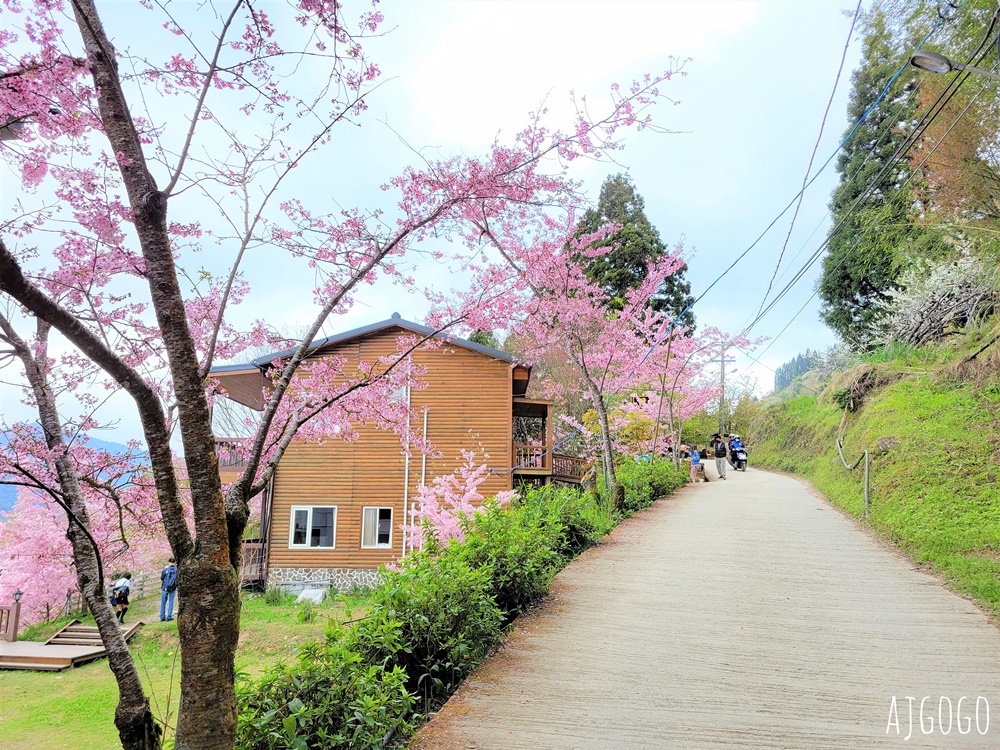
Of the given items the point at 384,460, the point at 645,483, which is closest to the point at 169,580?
the point at 384,460

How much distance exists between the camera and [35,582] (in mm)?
16969

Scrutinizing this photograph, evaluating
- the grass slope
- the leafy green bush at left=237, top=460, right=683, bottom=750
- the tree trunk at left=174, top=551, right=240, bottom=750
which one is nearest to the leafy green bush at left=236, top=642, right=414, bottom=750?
the leafy green bush at left=237, top=460, right=683, bottom=750

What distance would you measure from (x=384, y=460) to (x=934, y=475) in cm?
1308

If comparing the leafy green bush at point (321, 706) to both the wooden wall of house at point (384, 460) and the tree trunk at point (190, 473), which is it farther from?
the wooden wall of house at point (384, 460)

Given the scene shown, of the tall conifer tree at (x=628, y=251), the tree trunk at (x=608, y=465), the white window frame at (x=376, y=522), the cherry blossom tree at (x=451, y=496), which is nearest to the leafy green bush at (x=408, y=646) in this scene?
the tree trunk at (x=608, y=465)

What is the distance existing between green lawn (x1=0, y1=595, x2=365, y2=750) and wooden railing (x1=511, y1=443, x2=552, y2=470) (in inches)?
241

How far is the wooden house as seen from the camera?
1680 cm

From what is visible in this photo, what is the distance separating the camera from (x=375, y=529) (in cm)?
1712

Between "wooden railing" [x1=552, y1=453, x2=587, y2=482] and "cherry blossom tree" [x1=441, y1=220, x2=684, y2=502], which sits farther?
"wooden railing" [x1=552, y1=453, x2=587, y2=482]

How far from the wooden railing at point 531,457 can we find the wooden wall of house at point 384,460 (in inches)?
49.0

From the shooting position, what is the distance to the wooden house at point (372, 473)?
16.8 metres

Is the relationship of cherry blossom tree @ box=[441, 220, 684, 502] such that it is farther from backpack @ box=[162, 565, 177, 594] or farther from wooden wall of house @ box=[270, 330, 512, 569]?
backpack @ box=[162, 565, 177, 594]

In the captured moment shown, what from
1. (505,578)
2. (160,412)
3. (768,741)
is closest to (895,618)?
(768,741)

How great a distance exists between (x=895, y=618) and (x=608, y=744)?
3927 millimetres
